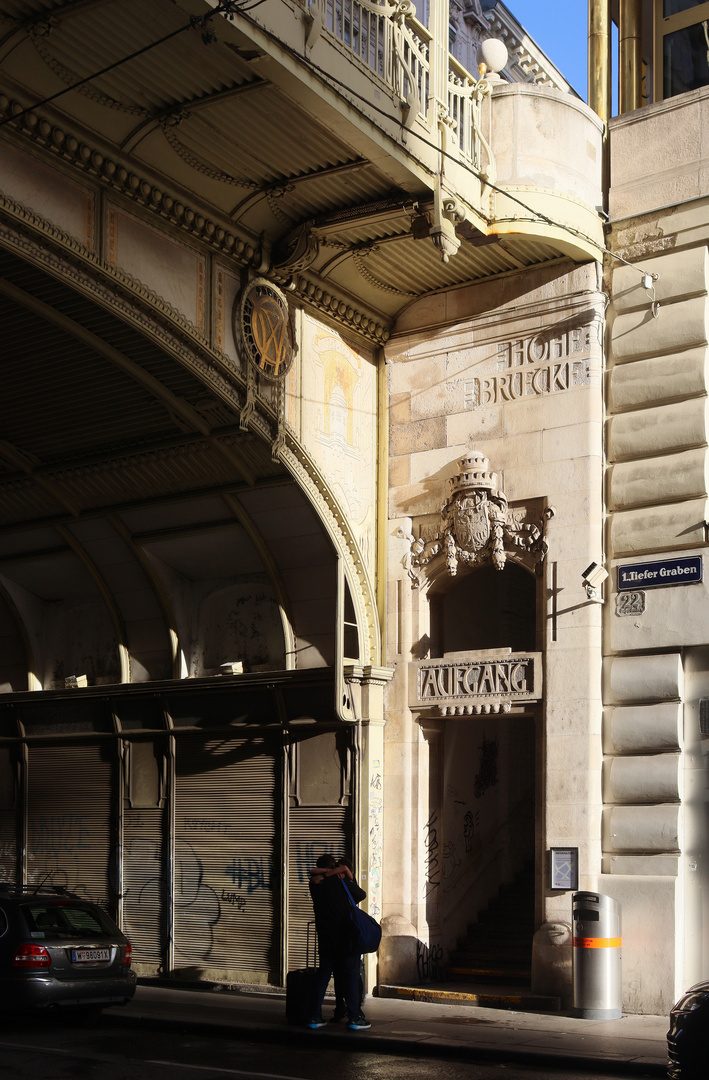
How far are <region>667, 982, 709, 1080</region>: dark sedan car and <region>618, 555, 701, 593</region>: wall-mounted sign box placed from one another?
21.6 feet

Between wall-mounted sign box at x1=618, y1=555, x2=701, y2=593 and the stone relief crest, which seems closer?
wall-mounted sign box at x1=618, y1=555, x2=701, y2=593

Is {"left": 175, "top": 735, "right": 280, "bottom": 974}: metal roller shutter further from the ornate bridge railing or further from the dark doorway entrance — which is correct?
the ornate bridge railing

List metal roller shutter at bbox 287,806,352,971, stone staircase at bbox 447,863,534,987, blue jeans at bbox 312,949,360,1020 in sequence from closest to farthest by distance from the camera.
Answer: blue jeans at bbox 312,949,360,1020, stone staircase at bbox 447,863,534,987, metal roller shutter at bbox 287,806,352,971

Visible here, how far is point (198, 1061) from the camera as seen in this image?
36.6 ft

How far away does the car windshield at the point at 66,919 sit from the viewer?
1320 cm

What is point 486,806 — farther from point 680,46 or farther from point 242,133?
point 680,46

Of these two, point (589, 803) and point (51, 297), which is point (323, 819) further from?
point (51, 297)

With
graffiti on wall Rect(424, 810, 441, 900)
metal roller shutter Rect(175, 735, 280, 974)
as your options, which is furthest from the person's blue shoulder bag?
metal roller shutter Rect(175, 735, 280, 974)

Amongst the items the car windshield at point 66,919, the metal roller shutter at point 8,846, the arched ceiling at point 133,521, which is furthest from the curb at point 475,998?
the metal roller shutter at point 8,846

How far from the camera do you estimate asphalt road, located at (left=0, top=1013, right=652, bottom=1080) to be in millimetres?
10328

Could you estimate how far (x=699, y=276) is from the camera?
1524 cm

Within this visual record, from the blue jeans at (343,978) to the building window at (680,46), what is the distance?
462 inches

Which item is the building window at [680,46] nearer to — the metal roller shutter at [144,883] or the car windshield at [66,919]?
the metal roller shutter at [144,883]

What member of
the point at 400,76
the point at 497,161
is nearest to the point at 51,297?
the point at 400,76
